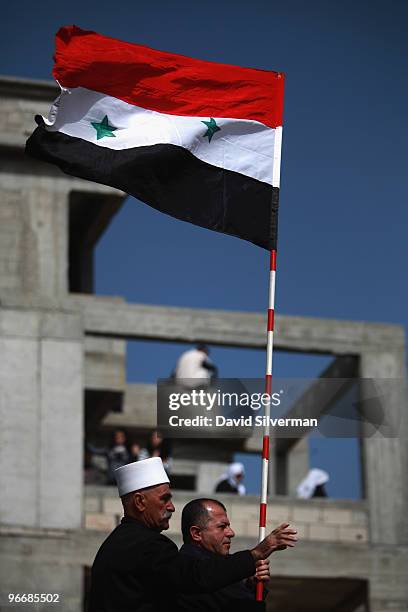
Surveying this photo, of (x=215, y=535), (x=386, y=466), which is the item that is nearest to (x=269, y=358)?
(x=215, y=535)

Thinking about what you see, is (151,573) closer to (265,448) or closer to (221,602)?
(221,602)

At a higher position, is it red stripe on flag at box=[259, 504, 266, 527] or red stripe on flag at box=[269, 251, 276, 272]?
red stripe on flag at box=[269, 251, 276, 272]

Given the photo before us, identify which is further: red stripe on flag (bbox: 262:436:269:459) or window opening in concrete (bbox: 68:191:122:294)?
window opening in concrete (bbox: 68:191:122:294)

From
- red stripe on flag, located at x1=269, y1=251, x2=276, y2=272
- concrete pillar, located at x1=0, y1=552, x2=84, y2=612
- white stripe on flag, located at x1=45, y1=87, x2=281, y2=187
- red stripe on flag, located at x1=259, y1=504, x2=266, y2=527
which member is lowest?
red stripe on flag, located at x1=259, y1=504, x2=266, y2=527

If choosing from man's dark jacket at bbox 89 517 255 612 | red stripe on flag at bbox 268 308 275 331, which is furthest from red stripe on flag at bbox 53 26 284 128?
man's dark jacket at bbox 89 517 255 612

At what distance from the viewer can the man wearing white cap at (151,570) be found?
905cm

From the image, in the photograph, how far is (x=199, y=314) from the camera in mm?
28016

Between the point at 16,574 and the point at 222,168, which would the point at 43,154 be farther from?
the point at 16,574

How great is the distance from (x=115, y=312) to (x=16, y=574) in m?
4.99

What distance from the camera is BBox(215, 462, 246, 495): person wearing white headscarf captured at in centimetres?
2723

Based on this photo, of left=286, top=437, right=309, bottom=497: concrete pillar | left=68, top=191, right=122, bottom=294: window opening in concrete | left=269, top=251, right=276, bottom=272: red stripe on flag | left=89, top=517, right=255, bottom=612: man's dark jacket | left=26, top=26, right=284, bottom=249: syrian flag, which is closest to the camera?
left=89, top=517, right=255, bottom=612: man's dark jacket

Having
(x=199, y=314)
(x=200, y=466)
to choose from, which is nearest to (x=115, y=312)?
(x=199, y=314)

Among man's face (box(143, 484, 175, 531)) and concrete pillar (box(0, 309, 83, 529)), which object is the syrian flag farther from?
concrete pillar (box(0, 309, 83, 529))

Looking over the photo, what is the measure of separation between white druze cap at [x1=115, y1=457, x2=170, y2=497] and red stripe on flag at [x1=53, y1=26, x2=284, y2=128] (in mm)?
3857
